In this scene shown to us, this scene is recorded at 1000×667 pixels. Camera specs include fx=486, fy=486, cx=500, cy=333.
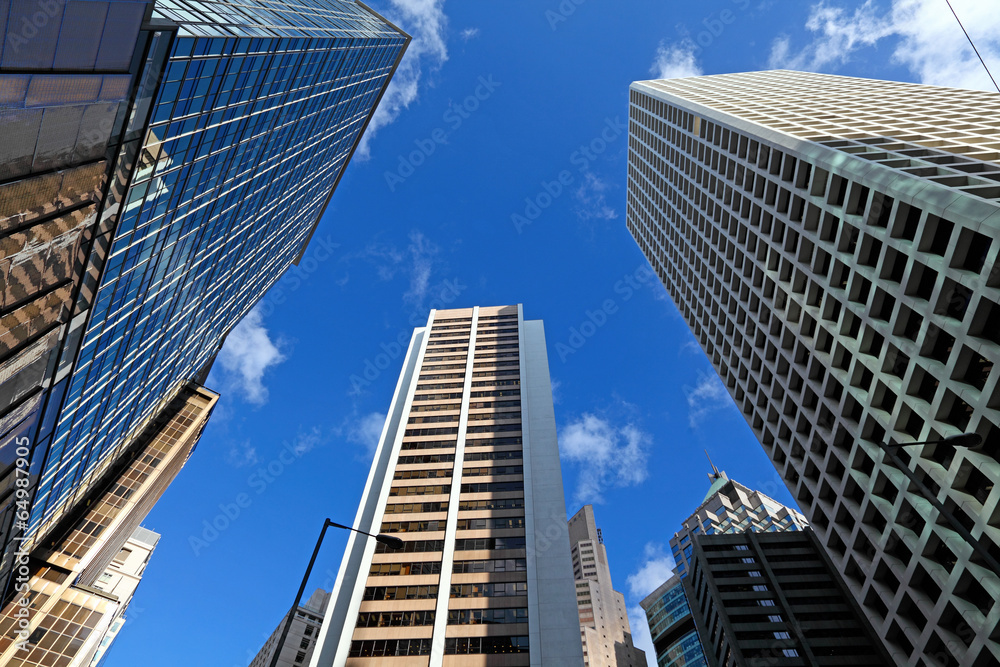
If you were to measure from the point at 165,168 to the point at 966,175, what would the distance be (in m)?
47.1

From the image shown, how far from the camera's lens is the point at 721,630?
283ft

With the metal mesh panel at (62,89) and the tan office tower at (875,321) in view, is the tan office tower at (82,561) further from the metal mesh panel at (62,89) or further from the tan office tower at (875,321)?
the tan office tower at (875,321)

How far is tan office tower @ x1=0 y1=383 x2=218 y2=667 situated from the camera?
163 feet

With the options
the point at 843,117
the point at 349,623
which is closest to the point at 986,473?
the point at 843,117

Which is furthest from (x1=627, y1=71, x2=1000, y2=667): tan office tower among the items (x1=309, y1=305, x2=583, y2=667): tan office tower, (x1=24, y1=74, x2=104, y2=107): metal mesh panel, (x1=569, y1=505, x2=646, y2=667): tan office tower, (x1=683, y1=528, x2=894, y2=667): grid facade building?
(x1=569, y1=505, x2=646, y2=667): tan office tower

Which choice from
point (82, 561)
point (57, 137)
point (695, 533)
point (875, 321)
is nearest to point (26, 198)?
Result: point (57, 137)

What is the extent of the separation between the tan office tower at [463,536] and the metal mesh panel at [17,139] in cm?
5049

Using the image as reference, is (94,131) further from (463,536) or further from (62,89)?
(463,536)

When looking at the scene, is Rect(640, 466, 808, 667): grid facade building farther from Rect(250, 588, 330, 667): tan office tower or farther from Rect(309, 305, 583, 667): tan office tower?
Rect(250, 588, 330, 667): tan office tower

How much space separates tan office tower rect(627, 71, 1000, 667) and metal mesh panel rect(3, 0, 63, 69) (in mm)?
27672

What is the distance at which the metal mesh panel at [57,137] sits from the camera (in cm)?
1411

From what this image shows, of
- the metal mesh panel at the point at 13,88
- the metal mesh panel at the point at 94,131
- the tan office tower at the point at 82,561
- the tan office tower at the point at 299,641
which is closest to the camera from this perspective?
the metal mesh panel at the point at 13,88

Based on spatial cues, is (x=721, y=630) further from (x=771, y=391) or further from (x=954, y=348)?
(x=954, y=348)

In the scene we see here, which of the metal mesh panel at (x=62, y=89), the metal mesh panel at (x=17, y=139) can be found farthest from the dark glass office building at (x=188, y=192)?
the metal mesh panel at (x=17, y=139)
